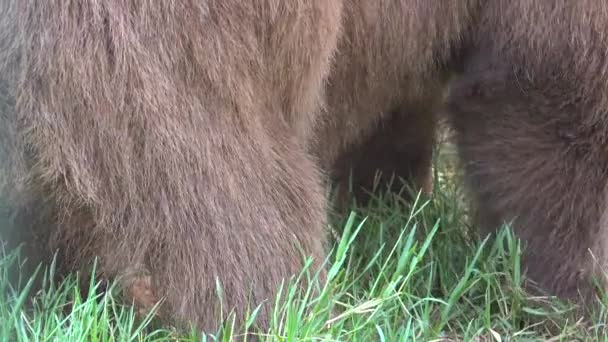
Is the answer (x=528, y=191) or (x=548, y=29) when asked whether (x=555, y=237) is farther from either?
(x=548, y=29)

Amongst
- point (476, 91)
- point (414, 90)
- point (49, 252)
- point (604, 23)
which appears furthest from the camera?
point (414, 90)

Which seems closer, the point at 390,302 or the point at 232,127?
the point at 232,127

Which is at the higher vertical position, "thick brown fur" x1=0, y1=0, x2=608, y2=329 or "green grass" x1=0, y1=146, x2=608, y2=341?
"thick brown fur" x1=0, y1=0, x2=608, y2=329

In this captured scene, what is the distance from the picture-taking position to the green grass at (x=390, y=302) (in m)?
2.44

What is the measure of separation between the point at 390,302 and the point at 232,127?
69cm

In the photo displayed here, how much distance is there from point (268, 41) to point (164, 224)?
48cm

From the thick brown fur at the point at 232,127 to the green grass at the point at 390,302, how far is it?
8 centimetres

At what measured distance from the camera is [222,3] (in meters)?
2.31

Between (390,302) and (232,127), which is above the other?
(232,127)

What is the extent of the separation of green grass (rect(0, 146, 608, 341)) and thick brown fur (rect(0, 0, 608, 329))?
0.28ft

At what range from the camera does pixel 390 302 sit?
275 cm

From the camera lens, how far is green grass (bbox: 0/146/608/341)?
244 centimetres

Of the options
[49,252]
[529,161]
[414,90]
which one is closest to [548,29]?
[529,161]

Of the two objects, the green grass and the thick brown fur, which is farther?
the green grass
